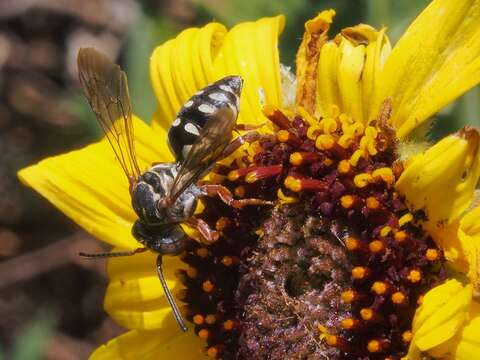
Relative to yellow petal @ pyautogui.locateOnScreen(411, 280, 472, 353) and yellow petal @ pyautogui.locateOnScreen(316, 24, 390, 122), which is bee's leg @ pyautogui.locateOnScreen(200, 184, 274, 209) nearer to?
yellow petal @ pyautogui.locateOnScreen(316, 24, 390, 122)

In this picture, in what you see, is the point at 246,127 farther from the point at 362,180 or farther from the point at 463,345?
the point at 463,345

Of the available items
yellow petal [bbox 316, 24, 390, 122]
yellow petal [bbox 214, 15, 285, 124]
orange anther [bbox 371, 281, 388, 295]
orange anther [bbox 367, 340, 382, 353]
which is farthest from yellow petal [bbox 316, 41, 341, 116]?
orange anther [bbox 367, 340, 382, 353]

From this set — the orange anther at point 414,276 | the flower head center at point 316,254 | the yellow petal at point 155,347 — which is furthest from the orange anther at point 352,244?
the yellow petal at point 155,347

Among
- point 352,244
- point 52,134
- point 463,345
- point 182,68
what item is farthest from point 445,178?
point 52,134

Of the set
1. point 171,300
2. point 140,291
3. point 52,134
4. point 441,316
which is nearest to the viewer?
point 441,316

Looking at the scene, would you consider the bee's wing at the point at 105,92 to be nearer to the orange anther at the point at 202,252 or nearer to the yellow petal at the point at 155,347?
the orange anther at the point at 202,252

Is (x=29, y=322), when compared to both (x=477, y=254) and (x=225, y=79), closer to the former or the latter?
(x=225, y=79)

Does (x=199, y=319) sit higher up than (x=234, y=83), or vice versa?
(x=234, y=83)
